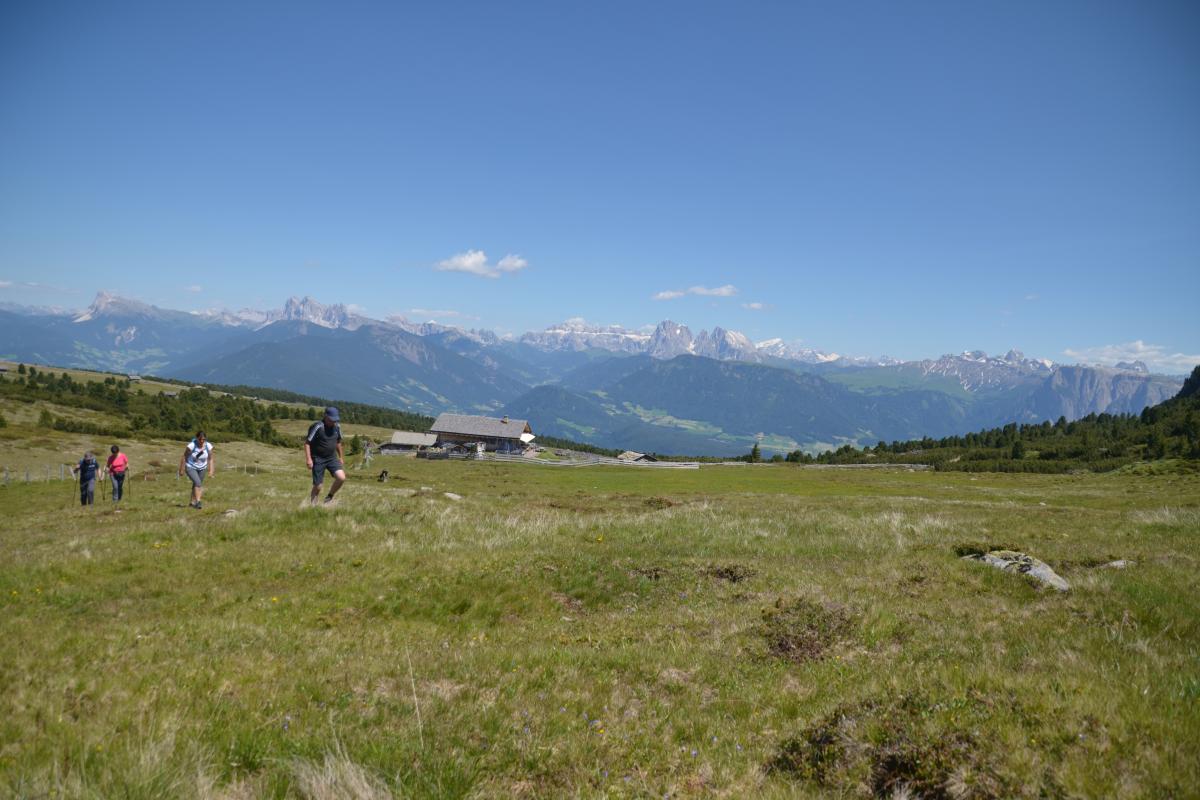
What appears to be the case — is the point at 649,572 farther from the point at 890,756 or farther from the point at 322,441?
the point at 322,441

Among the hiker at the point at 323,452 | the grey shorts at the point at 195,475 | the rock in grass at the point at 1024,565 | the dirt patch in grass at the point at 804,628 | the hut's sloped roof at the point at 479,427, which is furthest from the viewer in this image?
the hut's sloped roof at the point at 479,427

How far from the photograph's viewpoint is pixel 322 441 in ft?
65.1

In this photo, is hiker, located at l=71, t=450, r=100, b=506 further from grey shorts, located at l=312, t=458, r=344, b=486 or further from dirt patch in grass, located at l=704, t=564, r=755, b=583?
A: dirt patch in grass, located at l=704, t=564, r=755, b=583

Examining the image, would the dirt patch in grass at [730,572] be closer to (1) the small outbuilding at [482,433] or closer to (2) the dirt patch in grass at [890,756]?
(2) the dirt patch in grass at [890,756]

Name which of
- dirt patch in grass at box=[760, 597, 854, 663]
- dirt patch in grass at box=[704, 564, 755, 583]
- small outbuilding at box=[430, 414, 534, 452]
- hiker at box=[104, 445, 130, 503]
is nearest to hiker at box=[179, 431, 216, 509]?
hiker at box=[104, 445, 130, 503]

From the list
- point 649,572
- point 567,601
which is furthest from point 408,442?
point 567,601

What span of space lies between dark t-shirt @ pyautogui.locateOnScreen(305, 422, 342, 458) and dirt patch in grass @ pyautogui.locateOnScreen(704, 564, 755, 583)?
13485 mm

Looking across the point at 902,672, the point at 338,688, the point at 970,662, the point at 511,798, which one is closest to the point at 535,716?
the point at 511,798

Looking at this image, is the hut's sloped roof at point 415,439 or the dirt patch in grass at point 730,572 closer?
the dirt patch in grass at point 730,572

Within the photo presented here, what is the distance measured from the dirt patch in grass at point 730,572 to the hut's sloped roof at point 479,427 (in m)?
140

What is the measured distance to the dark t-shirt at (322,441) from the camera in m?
19.8

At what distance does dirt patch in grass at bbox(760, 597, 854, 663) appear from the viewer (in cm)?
949

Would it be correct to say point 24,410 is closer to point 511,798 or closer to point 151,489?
point 151,489

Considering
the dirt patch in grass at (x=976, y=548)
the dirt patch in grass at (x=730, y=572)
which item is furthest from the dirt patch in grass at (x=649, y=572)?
the dirt patch in grass at (x=976, y=548)
